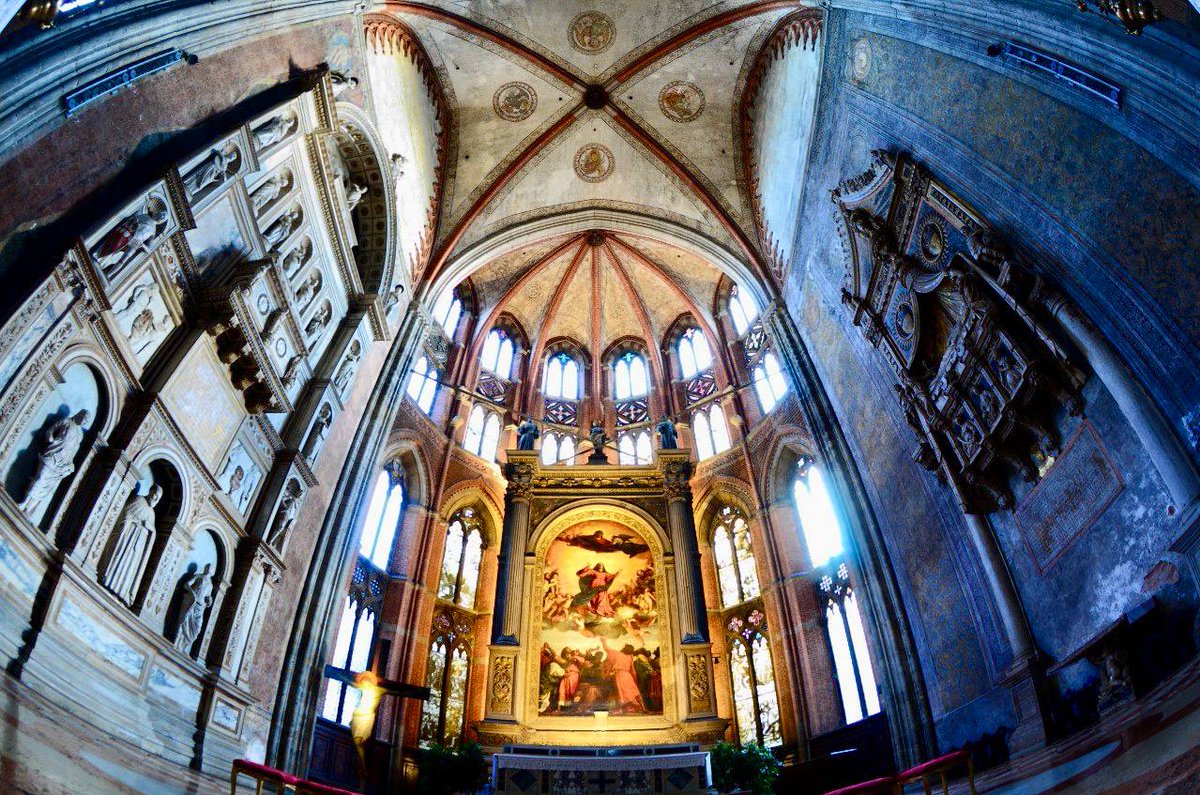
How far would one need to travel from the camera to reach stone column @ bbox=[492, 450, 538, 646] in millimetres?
18125

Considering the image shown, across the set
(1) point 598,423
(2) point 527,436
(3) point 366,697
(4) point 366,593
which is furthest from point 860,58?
(4) point 366,593

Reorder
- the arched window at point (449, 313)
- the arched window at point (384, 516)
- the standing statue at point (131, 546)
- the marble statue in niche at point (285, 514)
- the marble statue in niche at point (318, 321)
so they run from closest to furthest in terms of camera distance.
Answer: the standing statue at point (131, 546) < the marble statue in niche at point (285, 514) < the marble statue in niche at point (318, 321) < the arched window at point (384, 516) < the arched window at point (449, 313)

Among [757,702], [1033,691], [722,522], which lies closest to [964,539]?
[1033,691]

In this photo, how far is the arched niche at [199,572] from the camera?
30.5ft

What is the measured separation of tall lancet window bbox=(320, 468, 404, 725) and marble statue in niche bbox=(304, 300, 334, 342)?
13.2 feet

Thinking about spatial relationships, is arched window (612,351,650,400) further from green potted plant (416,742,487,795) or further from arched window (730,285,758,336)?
green potted plant (416,742,487,795)

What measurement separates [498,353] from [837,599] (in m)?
14.7

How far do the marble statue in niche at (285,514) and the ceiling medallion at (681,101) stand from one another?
14.7 metres

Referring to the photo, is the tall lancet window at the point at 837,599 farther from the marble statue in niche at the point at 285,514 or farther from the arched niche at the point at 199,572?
the arched niche at the point at 199,572

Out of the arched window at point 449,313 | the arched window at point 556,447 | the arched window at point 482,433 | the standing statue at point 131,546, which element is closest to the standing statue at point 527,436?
the arched window at point 482,433

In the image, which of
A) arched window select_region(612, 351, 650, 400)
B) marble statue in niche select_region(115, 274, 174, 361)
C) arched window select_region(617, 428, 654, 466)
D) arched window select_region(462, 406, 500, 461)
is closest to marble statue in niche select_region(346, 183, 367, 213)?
marble statue in niche select_region(115, 274, 174, 361)

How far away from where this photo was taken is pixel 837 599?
58.9 feet

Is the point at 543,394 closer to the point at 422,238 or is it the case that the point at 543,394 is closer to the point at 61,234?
the point at 422,238

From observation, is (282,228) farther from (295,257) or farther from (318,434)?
(318,434)
